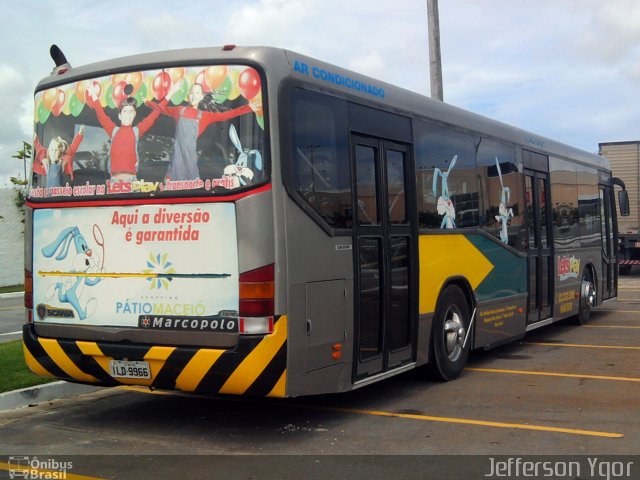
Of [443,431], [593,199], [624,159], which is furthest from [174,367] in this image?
[624,159]

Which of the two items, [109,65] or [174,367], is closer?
[174,367]

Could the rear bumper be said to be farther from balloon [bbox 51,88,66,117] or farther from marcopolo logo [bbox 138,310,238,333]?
balloon [bbox 51,88,66,117]

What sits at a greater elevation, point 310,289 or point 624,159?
point 624,159

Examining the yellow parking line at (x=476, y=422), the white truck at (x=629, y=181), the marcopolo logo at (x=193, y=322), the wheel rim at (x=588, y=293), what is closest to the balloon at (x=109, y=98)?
the marcopolo logo at (x=193, y=322)

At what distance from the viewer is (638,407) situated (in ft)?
23.7

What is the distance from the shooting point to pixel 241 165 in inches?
232

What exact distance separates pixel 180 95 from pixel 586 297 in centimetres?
980

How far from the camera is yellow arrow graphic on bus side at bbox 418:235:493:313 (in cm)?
796

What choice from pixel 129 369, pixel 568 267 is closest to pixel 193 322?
pixel 129 369
